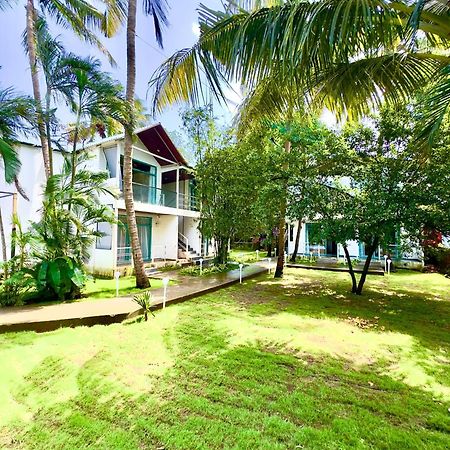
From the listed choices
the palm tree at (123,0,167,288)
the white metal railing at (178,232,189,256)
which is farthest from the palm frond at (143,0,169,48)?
the white metal railing at (178,232,189,256)

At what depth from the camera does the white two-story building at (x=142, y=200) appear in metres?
12.4

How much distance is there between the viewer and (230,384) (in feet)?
12.4

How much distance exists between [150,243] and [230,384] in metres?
12.6

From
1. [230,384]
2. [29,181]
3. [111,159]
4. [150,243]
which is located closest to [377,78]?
[230,384]

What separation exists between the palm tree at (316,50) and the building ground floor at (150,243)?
7655 millimetres

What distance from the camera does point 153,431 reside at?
112 inches

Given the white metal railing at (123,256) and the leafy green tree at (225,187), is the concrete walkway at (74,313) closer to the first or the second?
the white metal railing at (123,256)

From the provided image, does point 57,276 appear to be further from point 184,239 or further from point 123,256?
point 184,239

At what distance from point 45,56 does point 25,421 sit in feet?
27.9

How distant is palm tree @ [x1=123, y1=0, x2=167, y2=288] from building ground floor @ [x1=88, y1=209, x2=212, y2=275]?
1658mm

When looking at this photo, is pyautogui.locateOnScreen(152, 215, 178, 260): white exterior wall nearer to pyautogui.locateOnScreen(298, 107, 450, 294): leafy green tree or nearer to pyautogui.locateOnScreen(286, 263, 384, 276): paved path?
pyautogui.locateOnScreen(286, 263, 384, 276): paved path

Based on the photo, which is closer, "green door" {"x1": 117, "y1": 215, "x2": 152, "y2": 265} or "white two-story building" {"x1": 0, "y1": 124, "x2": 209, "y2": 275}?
"white two-story building" {"x1": 0, "y1": 124, "x2": 209, "y2": 275}

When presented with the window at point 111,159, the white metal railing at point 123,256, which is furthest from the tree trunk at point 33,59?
the white metal railing at point 123,256

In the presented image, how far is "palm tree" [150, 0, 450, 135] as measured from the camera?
120 inches
